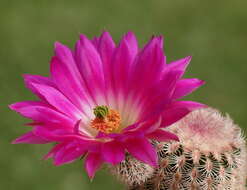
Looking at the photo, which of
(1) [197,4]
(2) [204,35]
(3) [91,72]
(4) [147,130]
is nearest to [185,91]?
(4) [147,130]

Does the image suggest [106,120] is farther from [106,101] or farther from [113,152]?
[113,152]

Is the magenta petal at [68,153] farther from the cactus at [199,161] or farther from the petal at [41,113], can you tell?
the cactus at [199,161]

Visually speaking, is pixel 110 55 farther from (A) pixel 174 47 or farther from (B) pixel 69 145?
(A) pixel 174 47

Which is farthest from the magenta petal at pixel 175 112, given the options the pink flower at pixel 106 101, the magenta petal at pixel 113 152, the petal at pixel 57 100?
the petal at pixel 57 100

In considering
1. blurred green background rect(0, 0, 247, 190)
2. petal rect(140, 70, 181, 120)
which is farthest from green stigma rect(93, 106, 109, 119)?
blurred green background rect(0, 0, 247, 190)

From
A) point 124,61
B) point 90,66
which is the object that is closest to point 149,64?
point 124,61
